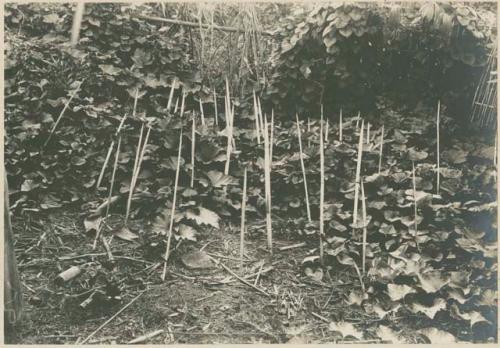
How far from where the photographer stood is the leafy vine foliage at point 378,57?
288 cm

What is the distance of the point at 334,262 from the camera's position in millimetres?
2523

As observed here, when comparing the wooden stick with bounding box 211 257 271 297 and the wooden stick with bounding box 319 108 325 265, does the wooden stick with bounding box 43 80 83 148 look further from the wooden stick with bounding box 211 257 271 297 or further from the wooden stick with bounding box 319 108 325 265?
the wooden stick with bounding box 319 108 325 265

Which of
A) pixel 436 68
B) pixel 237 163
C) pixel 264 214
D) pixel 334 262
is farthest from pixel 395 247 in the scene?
pixel 436 68

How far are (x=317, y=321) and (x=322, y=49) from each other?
1.65 meters

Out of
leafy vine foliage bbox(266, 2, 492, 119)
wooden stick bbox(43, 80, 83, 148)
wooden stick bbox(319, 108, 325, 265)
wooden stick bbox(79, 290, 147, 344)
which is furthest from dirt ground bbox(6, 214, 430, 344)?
leafy vine foliage bbox(266, 2, 492, 119)

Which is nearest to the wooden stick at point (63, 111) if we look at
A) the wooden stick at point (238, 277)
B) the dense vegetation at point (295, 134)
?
the dense vegetation at point (295, 134)

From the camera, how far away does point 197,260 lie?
2.49m

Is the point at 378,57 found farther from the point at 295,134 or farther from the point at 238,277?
the point at 238,277

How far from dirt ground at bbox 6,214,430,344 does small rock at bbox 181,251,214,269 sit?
28 mm

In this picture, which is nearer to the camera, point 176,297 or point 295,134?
point 176,297

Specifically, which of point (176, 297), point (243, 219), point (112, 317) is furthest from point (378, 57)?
point (112, 317)

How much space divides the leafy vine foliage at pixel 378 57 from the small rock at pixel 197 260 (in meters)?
1.17

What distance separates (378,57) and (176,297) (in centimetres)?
187

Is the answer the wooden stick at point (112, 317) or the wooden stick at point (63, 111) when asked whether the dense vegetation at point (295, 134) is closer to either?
the wooden stick at point (63, 111)
